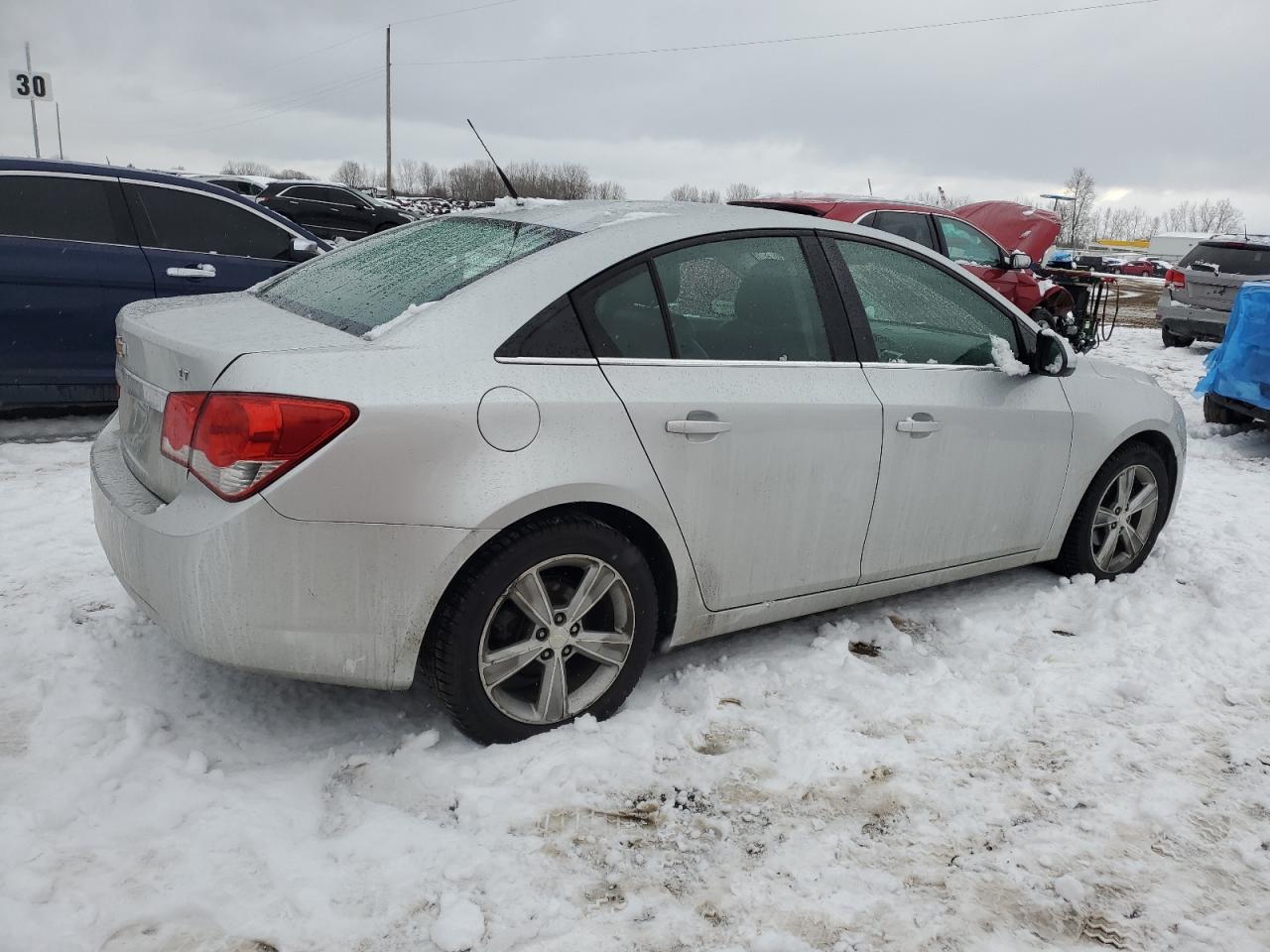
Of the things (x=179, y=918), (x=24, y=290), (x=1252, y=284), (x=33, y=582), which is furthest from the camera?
(x=1252, y=284)

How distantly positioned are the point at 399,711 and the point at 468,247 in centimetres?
149

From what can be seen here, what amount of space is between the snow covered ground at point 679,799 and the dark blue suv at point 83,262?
8.10ft

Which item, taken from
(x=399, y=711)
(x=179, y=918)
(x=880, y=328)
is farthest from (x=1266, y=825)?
(x=179, y=918)

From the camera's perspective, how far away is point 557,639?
9.44ft

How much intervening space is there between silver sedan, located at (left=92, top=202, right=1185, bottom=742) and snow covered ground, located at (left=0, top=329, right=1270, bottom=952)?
0.29m

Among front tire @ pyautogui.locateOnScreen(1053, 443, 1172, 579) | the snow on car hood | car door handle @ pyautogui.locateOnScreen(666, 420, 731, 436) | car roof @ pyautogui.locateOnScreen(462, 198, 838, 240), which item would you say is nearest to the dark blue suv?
car roof @ pyautogui.locateOnScreen(462, 198, 838, 240)

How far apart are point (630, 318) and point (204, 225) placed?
483 centimetres

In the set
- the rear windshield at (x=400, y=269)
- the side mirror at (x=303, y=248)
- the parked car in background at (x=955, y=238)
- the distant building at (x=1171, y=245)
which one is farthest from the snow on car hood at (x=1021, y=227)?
the distant building at (x=1171, y=245)

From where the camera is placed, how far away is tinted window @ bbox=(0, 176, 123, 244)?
591 cm

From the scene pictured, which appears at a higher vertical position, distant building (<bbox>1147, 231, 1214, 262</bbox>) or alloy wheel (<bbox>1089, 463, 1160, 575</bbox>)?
distant building (<bbox>1147, 231, 1214, 262</bbox>)

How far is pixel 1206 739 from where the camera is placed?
3.19m

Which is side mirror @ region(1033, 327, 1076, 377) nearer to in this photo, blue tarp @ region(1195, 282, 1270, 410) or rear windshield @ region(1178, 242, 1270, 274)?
blue tarp @ region(1195, 282, 1270, 410)

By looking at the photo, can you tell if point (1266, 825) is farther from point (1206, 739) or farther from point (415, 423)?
point (415, 423)

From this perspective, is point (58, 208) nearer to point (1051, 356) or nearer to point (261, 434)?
point (261, 434)
